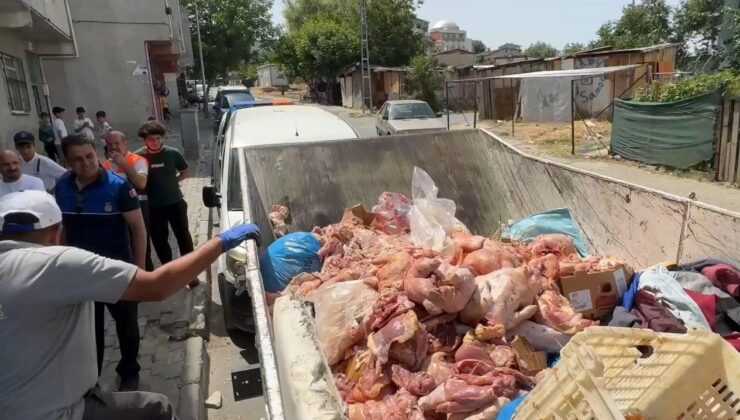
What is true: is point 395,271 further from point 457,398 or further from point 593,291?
point 593,291

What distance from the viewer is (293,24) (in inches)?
1886

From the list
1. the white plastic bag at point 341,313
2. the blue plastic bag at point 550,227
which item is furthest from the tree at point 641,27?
the white plastic bag at point 341,313

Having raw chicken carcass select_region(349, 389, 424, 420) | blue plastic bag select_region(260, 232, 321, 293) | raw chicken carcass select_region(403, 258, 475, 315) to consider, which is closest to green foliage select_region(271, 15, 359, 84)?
blue plastic bag select_region(260, 232, 321, 293)

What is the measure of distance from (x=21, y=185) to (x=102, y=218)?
1.07 meters

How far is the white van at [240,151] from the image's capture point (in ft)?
13.1

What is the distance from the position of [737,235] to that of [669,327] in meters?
0.80

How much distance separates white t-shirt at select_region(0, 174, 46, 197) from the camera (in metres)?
3.86

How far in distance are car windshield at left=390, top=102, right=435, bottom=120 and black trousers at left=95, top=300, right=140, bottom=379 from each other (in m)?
11.8

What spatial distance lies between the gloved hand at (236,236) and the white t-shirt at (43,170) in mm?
3254

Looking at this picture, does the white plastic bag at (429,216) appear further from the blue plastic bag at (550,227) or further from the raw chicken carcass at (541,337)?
the raw chicken carcass at (541,337)

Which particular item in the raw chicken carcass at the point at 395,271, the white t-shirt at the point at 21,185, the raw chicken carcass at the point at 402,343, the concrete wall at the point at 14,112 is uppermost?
the concrete wall at the point at 14,112

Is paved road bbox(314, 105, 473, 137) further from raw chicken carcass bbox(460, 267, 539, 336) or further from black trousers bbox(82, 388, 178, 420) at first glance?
black trousers bbox(82, 388, 178, 420)

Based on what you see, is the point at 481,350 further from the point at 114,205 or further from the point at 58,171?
the point at 58,171

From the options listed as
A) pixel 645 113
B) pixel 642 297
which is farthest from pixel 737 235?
pixel 645 113
